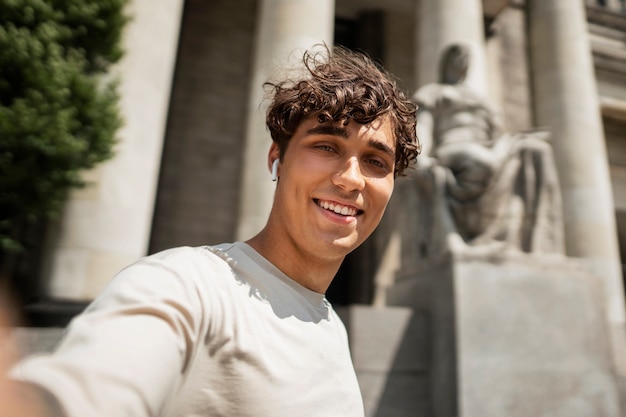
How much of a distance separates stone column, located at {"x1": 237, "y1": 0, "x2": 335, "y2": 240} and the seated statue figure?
10.1 ft

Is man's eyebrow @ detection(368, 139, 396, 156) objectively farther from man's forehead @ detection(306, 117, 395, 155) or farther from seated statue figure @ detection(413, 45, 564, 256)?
seated statue figure @ detection(413, 45, 564, 256)

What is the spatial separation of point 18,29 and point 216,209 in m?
6.43

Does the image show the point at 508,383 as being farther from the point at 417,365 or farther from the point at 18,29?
the point at 18,29

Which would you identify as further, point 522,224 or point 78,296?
point 78,296

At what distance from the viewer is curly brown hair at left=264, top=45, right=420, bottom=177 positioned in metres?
1.15

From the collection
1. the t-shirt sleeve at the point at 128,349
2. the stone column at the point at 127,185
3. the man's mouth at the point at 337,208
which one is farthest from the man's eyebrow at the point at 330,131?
A: the stone column at the point at 127,185

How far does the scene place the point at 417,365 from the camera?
17.3 ft

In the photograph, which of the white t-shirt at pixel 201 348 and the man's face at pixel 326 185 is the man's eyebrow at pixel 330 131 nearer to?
the man's face at pixel 326 185

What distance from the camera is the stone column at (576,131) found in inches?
422

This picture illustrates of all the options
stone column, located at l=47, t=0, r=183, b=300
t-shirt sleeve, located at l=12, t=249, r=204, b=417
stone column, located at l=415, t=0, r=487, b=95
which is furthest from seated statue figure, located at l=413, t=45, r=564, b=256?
t-shirt sleeve, located at l=12, t=249, r=204, b=417

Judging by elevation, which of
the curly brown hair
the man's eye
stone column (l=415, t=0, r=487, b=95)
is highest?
stone column (l=415, t=0, r=487, b=95)

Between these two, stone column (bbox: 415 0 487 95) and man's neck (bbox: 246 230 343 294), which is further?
stone column (bbox: 415 0 487 95)

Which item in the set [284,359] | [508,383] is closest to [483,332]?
[508,383]

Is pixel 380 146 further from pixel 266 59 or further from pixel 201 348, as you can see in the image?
pixel 266 59
